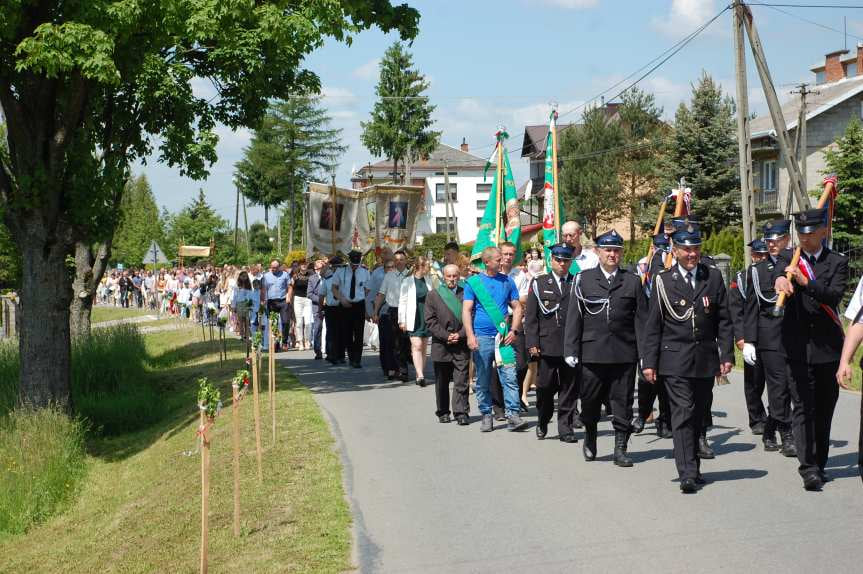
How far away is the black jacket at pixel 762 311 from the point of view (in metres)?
9.52

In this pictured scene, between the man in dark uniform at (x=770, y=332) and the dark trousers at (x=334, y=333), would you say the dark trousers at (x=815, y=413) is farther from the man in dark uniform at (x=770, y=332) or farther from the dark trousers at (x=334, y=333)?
the dark trousers at (x=334, y=333)

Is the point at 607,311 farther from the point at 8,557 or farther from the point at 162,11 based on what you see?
the point at 162,11

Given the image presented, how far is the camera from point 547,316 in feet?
35.8

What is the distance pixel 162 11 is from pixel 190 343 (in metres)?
15.7

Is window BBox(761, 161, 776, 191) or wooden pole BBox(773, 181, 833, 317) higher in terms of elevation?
window BBox(761, 161, 776, 191)

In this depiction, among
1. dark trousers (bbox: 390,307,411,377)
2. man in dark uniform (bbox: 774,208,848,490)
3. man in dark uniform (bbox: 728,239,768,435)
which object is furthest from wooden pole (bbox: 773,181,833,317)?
dark trousers (bbox: 390,307,411,377)

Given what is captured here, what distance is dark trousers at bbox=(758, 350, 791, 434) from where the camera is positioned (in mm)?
9617

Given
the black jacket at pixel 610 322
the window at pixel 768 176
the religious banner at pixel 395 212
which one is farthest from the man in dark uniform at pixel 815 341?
the window at pixel 768 176

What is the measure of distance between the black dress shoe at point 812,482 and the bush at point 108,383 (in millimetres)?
10640

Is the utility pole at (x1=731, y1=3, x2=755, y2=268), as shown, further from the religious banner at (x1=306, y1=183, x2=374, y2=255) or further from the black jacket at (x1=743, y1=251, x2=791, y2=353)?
the black jacket at (x1=743, y1=251, x2=791, y2=353)

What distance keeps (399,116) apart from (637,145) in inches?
637

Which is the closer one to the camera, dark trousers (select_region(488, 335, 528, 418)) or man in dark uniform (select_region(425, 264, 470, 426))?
man in dark uniform (select_region(425, 264, 470, 426))

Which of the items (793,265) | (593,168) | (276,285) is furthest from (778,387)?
(593,168)

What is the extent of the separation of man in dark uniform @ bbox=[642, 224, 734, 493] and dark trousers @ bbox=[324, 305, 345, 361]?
37.5 ft
